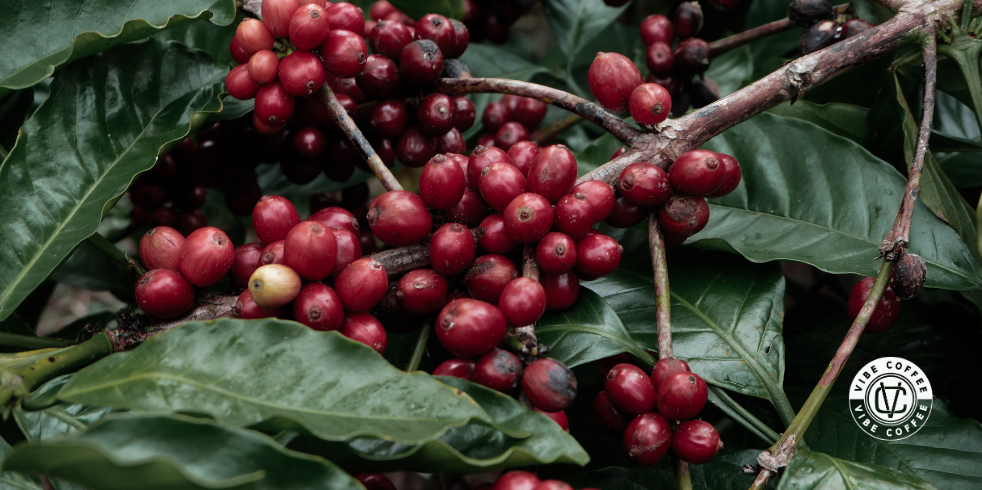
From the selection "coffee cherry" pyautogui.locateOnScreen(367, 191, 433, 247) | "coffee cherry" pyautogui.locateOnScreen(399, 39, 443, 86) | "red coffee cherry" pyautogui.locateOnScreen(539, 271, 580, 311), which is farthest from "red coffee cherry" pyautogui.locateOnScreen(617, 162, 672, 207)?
"coffee cherry" pyautogui.locateOnScreen(399, 39, 443, 86)

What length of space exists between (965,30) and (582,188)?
45.8 inches

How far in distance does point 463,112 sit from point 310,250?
0.79 meters

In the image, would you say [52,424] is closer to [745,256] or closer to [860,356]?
[745,256]

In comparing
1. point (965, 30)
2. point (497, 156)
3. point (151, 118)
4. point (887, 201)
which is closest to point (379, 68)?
point (497, 156)

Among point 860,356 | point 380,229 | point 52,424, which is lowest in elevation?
point 860,356

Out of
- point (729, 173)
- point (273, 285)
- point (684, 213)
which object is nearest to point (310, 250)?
point (273, 285)

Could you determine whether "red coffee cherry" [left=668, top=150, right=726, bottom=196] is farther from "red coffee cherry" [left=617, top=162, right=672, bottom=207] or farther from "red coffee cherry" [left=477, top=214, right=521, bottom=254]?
"red coffee cherry" [left=477, top=214, right=521, bottom=254]

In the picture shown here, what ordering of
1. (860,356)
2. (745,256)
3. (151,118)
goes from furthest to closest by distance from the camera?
(860,356) < (151,118) < (745,256)

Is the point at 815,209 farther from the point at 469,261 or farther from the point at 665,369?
the point at 469,261

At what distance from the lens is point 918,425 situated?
63.1 inches

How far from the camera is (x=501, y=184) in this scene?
133 cm

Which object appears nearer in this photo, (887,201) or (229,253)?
(229,253)

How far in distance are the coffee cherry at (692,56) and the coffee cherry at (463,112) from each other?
27.5 inches

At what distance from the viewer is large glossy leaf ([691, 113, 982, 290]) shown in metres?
1.63
